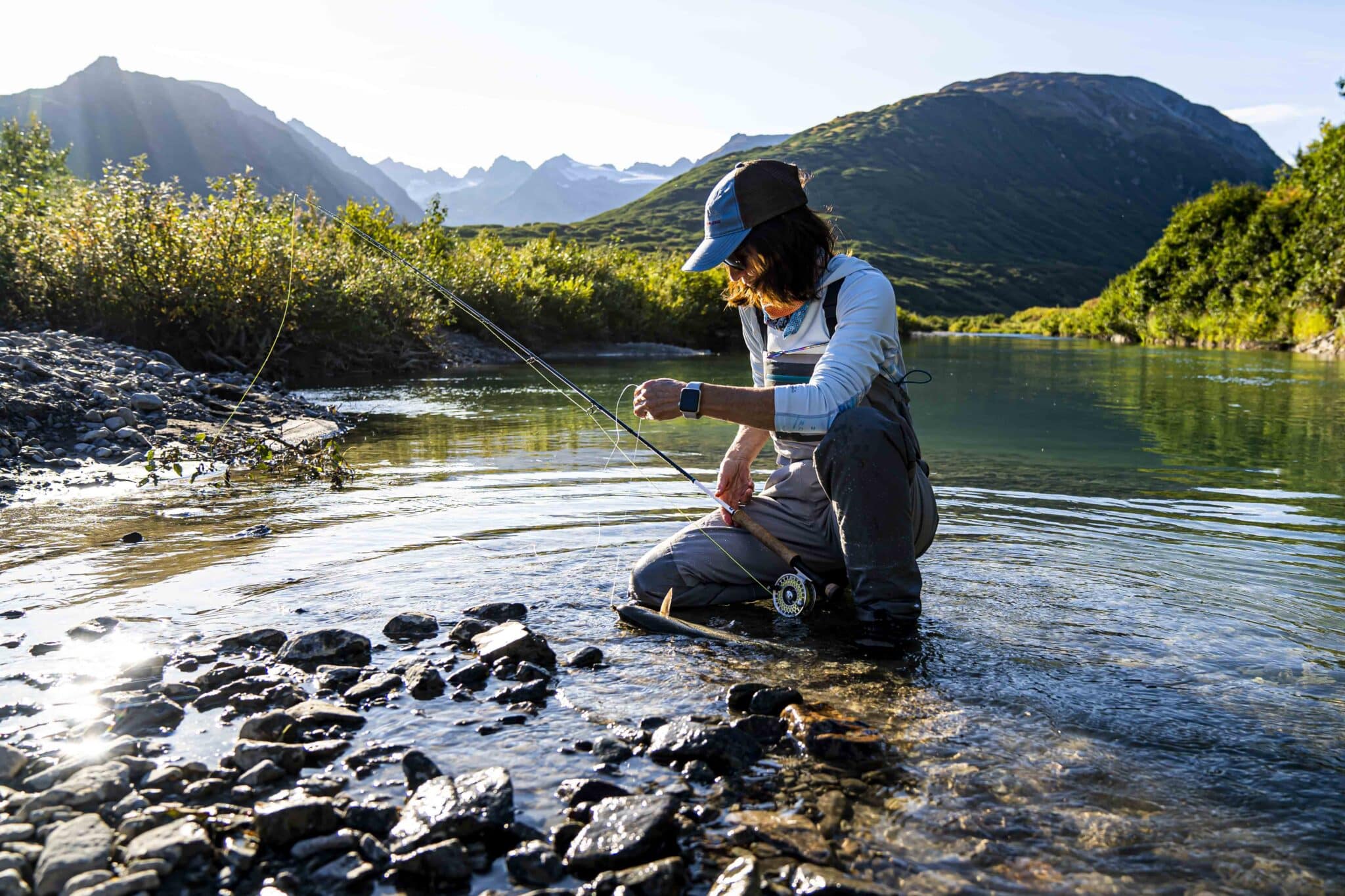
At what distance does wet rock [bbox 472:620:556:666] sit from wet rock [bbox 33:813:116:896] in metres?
1.61

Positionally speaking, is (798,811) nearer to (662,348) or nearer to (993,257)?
(662,348)

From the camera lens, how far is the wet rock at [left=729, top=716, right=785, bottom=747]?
3.26 metres

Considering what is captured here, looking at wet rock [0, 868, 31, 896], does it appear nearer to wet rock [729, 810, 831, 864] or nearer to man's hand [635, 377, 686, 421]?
wet rock [729, 810, 831, 864]

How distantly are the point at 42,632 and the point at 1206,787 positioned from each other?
474 centimetres

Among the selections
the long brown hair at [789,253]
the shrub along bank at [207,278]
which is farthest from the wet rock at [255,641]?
the shrub along bank at [207,278]

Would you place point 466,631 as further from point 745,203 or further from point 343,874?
point 745,203

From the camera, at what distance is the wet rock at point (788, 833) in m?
2.57

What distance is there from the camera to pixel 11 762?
291 centimetres

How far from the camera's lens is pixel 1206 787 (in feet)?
9.62

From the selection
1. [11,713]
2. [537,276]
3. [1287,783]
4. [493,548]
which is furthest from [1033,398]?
[537,276]

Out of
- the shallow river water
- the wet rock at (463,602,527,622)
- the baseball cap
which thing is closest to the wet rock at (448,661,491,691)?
the shallow river water

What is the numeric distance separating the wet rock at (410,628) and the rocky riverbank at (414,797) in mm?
515

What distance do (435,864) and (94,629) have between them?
2.72 meters

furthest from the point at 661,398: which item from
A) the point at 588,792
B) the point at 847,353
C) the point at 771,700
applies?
the point at 588,792
